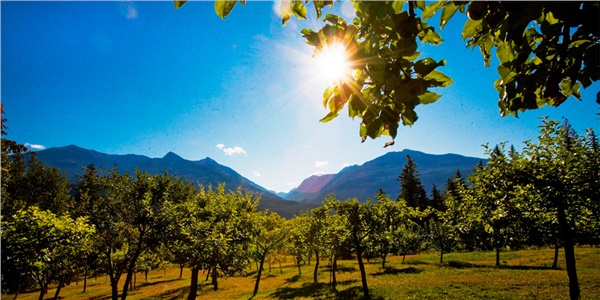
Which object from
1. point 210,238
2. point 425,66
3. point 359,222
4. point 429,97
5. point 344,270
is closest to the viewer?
point 425,66

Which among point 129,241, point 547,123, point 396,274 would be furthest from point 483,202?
point 396,274

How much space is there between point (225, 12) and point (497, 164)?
498 inches

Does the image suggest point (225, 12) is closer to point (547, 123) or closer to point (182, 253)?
point (547, 123)

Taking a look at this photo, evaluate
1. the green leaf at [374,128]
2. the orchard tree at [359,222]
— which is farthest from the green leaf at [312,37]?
the orchard tree at [359,222]

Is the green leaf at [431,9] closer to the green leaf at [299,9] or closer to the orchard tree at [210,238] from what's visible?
the green leaf at [299,9]

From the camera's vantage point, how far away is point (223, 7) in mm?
1467

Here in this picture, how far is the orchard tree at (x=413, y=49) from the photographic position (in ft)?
4.46

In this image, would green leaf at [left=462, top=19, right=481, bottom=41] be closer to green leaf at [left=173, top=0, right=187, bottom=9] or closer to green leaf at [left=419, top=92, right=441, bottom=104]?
green leaf at [left=419, top=92, right=441, bottom=104]

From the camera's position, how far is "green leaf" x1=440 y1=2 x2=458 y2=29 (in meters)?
1.57

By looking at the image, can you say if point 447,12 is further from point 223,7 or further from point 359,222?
point 359,222

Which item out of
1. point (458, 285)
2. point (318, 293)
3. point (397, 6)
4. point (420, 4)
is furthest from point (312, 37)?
point (318, 293)

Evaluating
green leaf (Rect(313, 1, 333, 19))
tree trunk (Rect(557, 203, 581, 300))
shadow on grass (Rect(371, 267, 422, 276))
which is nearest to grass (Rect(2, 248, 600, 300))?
shadow on grass (Rect(371, 267, 422, 276))

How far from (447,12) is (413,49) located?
1.81ft

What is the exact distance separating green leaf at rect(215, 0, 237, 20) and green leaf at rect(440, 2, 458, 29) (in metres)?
1.24
